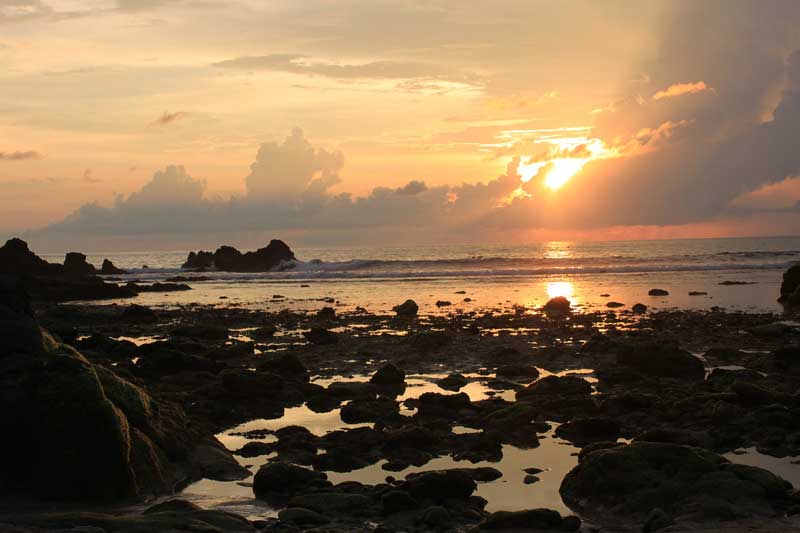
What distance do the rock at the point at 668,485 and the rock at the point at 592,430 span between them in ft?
8.68

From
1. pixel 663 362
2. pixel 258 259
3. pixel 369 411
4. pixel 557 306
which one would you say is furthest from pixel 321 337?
pixel 258 259

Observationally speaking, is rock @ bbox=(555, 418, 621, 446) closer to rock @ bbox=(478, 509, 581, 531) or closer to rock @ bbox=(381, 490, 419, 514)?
rock @ bbox=(478, 509, 581, 531)

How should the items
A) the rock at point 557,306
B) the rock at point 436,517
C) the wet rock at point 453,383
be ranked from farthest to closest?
the rock at point 557,306 → the wet rock at point 453,383 → the rock at point 436,517

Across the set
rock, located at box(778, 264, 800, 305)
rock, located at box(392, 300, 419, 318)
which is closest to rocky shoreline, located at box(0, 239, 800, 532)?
rock, located at box(392, 300, 419, 318)

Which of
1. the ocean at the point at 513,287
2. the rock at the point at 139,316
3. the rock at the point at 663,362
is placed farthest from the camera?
the ocean at the point at 513,287

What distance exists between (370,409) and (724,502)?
7719 millimetres

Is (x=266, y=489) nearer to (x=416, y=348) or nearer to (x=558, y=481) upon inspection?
(x=558, y=481)

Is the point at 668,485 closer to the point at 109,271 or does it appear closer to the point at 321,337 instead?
the point at 321,337

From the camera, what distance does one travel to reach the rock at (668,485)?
950 centimetres

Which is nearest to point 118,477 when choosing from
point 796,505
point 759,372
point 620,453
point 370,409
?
point 370,409

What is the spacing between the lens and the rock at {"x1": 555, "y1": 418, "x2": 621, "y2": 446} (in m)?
13.5

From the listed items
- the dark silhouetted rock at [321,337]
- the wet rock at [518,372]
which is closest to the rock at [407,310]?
the dark silhouetted rock at [321,337]

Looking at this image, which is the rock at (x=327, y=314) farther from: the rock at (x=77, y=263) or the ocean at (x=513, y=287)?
the rock at (x=77, y=263)

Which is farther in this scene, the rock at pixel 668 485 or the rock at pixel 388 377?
the rock at pixel 388 377
